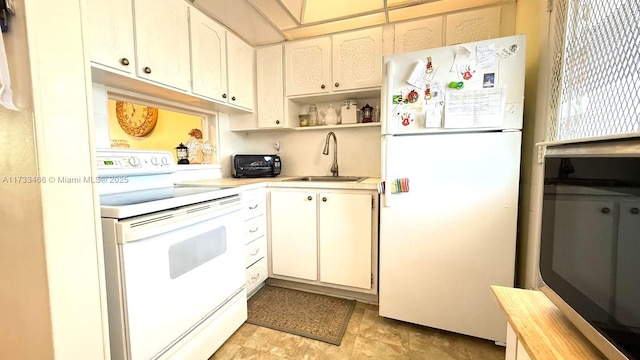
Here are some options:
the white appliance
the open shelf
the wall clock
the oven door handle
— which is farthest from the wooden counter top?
the wall clock

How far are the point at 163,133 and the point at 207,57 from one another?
4.07ft

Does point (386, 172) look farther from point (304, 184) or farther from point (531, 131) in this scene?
point (531, 131)

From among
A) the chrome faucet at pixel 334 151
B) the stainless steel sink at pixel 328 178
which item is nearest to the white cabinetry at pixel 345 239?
the stainless steel sink at pixel 328 178

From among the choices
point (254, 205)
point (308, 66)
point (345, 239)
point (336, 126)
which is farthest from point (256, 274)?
point (308, 66)

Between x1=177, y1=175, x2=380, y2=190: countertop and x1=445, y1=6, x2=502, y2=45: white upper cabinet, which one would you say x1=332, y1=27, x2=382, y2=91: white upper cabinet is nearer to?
x1=445, y1=6, x2=502, y2=45: white upper cabinet

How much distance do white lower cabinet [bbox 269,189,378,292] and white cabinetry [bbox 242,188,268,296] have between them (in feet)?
0.24

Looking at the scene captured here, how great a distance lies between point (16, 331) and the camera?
0.83 m

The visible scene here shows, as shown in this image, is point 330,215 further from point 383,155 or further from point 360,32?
point 360,32

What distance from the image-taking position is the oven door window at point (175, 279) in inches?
38.9

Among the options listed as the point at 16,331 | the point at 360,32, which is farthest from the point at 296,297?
the point at 360,32

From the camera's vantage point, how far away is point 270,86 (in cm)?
239

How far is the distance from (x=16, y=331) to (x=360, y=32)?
8.25 feet

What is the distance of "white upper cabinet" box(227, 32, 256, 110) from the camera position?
214 cm

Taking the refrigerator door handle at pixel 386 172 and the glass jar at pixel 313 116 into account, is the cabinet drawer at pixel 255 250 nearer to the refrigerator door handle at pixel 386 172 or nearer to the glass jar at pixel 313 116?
the refrigerator door handle at pixel 386 172
